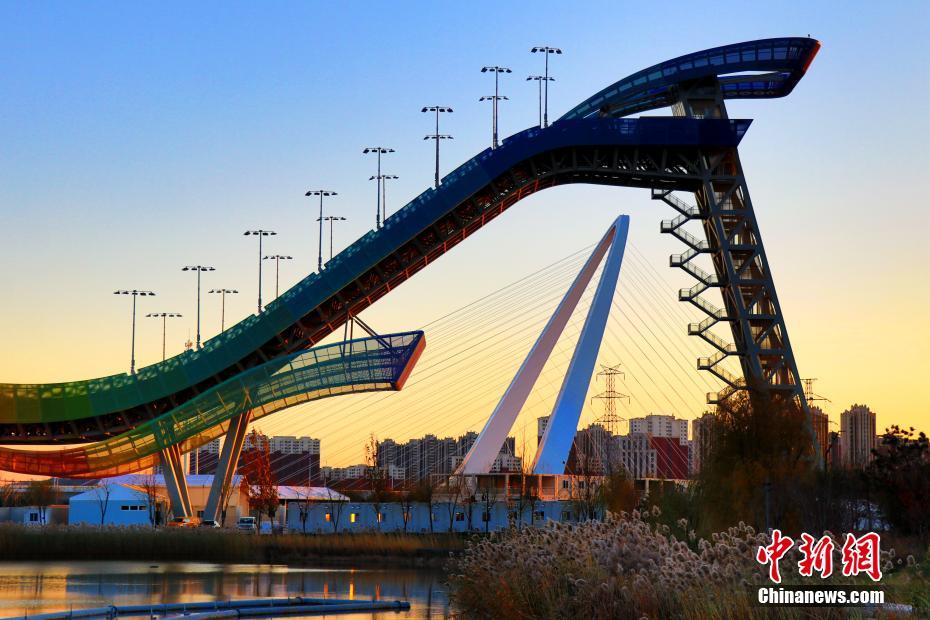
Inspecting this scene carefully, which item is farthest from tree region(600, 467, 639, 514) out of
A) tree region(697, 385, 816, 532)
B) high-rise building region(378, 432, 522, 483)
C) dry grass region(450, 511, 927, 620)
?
high-rise building region(378, 432, 522, 483)

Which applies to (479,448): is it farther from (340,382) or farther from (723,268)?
(723,268)

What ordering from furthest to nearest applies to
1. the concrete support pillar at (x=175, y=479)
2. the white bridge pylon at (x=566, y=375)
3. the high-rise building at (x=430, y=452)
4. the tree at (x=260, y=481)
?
the high-rise building at (x=430, y=452), the tree at (x=260, y=481), the concrete support pillar at (x=175, y=479), the white bridge pylon at (x=566, y=375)

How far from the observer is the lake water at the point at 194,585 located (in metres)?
29.8

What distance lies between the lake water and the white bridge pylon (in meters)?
13.8

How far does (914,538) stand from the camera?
35.8 meters

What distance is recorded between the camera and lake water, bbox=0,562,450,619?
29.8 metres

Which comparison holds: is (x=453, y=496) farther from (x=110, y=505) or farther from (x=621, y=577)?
(x=621, y=577)

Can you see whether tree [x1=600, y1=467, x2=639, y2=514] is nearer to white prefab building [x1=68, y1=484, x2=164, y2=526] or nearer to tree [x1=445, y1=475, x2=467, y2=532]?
tree [x1=445, y1=475, x2=467, y2=532]

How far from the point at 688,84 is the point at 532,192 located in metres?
8.42

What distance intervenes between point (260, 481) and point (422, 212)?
25010mm

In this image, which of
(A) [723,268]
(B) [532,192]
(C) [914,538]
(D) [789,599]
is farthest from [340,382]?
(D) [789,599]

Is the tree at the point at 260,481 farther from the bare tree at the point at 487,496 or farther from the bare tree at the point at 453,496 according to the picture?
the bare tree at the point at 487,496

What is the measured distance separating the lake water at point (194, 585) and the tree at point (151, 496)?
15.6 m

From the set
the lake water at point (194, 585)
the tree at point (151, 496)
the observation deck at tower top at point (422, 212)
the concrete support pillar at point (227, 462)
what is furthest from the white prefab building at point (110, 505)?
the lake water at point (194, 585)
